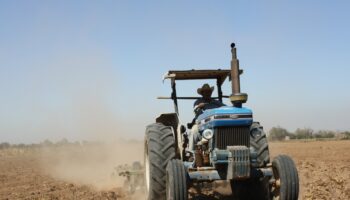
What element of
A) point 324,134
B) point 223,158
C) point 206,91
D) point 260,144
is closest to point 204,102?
point 206,91

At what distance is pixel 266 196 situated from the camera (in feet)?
29.6

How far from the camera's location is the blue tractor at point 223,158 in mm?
7922

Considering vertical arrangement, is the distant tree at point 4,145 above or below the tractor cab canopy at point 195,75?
below

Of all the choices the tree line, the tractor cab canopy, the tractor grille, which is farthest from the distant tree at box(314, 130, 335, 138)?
the tractor grille

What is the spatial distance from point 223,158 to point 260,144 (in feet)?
3.59

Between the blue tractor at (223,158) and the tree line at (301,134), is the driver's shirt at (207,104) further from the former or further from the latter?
the tree line at (301,134)

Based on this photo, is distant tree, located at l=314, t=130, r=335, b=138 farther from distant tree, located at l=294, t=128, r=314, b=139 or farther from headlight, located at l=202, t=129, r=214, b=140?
headlight, located at l=202, t=129, r=214, b=140

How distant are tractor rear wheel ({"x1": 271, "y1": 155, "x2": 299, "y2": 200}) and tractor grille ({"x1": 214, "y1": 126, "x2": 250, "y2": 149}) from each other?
0.66 meters

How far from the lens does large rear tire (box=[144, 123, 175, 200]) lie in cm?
887

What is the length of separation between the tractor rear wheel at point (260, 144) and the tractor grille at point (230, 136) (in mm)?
490

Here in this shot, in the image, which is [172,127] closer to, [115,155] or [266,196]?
[266,196]

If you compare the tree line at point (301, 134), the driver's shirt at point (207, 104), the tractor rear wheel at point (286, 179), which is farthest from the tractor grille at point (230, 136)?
the tree line at point (301, 134)

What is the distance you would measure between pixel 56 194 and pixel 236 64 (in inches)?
235

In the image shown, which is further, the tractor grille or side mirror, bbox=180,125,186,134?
side mirror, bbox=180,125,186,134
